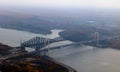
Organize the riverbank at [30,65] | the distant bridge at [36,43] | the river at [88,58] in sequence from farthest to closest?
1. the distant bridge at [36,43]
2. the river at [88,58]
3. the riverbank at [30,65]

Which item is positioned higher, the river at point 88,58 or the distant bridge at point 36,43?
the distant bridge at point 36,43

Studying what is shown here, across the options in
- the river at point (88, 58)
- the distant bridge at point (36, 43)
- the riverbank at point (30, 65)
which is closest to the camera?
the riverbank at point (30, 65)

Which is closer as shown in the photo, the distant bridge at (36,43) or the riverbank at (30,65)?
the riverbank at (30,65)

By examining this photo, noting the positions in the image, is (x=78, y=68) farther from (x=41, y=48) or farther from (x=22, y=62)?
(x=41, y=48)

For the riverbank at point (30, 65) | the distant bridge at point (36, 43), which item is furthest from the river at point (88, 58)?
the distant bridge at point (36, 43)

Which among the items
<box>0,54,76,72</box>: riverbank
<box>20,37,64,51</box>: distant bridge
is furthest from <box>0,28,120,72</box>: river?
<box>20,37,64,51</box>: distant bridge

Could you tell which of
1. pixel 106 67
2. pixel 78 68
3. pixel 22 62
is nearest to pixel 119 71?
pixel 106 67

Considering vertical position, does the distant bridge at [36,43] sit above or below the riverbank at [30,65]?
above

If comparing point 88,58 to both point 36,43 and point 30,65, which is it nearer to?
point 36,43

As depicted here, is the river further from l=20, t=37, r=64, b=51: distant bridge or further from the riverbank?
l=20, t=37, r=64, b=51: distant bridge

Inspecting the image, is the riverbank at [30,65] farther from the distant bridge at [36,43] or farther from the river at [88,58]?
the distant bridge at [36,43]

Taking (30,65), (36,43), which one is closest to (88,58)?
(36,43)
